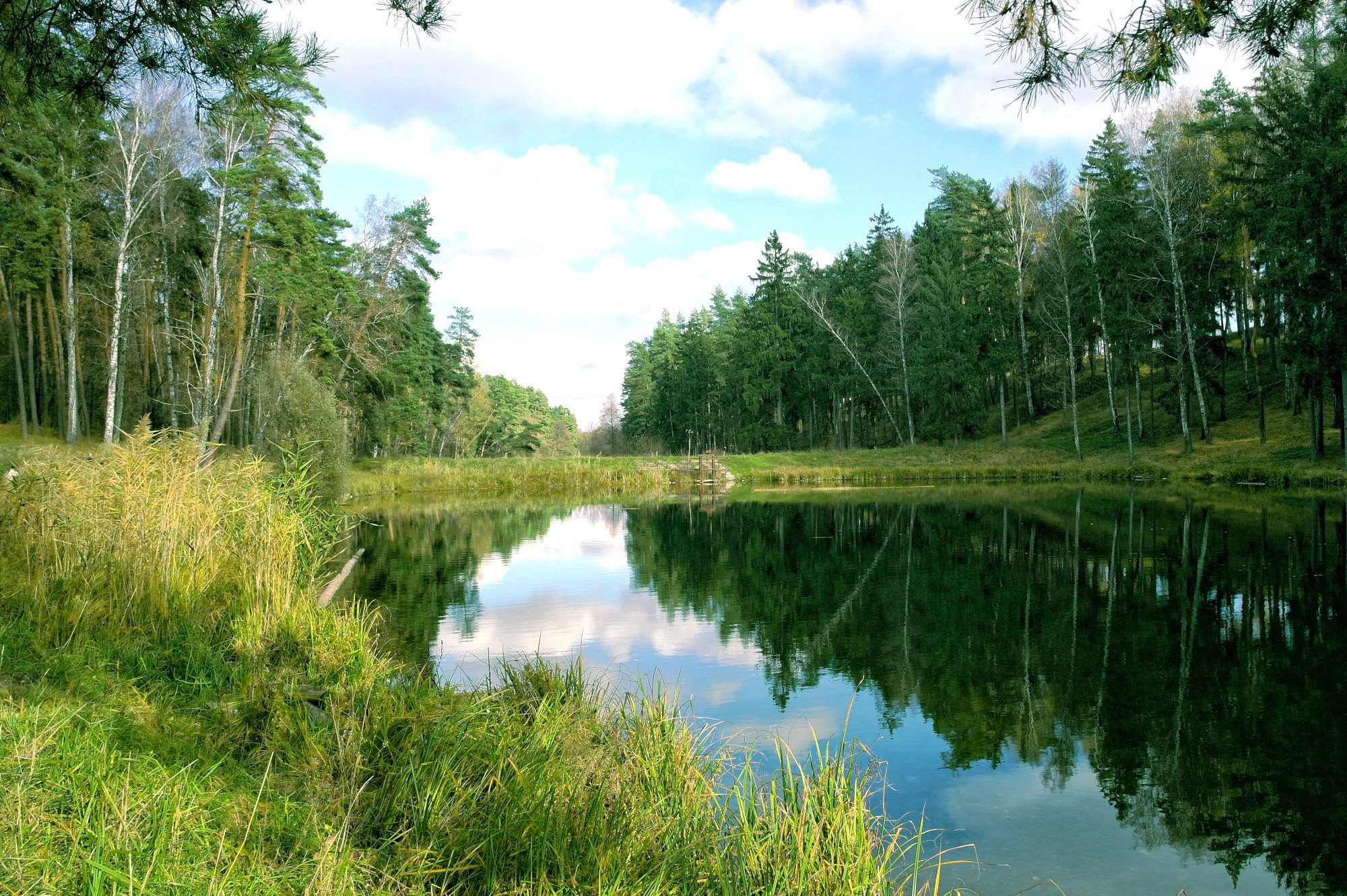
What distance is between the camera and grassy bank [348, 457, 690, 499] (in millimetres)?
38281

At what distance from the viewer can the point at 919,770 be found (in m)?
6.10

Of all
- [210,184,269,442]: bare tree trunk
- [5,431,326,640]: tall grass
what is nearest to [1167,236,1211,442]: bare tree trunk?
[210,184,269,442]: bare tree trunk

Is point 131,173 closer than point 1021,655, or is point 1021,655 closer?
point 1021,655

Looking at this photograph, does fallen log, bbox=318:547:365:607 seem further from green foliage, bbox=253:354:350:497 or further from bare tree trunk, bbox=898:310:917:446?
bare tree trunk, bbox=898:310:917:446

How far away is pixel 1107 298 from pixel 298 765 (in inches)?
1594

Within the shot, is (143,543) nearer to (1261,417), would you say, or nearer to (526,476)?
(526,476)

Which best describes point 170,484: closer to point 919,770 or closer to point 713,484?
point 919,770

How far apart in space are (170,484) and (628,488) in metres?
34.5

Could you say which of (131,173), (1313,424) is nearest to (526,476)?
(131,173)

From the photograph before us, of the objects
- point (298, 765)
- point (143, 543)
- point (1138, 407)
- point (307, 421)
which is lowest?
point (298, 765)

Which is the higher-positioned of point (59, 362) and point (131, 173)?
point (131, 173)

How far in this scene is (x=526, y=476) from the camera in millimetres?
40906

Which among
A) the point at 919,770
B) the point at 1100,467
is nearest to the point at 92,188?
the point at 919,770

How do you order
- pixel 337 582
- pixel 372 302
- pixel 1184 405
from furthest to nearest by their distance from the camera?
pixel 372 302
pixel 1184 405
pixel 337 582
